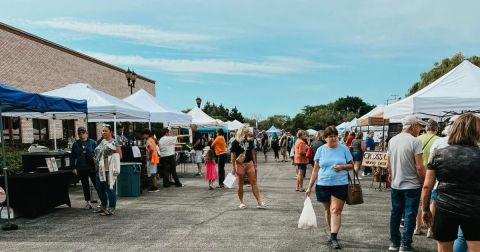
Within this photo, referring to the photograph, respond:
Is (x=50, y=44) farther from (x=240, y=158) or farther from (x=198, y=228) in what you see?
(x=198, y=228)

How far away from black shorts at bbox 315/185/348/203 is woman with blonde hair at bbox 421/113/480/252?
210 centimetres

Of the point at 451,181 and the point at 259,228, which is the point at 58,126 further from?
the point at 451,181

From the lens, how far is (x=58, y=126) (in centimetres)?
2423

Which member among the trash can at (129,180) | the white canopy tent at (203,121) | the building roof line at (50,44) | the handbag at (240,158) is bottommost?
the trash can at (129,180)

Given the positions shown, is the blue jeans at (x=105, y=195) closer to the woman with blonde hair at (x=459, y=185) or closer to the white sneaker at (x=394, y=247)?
the white sneaker at (x=394, y=247)

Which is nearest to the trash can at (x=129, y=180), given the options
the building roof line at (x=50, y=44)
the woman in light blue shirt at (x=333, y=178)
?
the woman in light blue shirt at (x=333, y=178)

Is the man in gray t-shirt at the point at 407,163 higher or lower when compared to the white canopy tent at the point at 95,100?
lower

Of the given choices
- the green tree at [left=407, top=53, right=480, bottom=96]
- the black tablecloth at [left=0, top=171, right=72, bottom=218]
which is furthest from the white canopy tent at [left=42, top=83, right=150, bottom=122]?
the green tree at [left=407, top=53, right=480, bottom=96]

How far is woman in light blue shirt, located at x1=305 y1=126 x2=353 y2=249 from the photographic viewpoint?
5461 mm

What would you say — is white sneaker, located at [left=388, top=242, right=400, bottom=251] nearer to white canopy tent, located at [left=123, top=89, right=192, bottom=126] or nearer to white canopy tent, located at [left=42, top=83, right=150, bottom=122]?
white canopy tent, located at [left=42, top=83, right=150, bottom=122]

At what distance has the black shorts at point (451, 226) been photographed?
3.13m

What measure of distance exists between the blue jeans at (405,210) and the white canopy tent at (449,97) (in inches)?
159

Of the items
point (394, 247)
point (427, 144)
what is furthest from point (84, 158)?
point (427, 144)

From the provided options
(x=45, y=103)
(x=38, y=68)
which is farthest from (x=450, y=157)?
(x=38, y=68)
